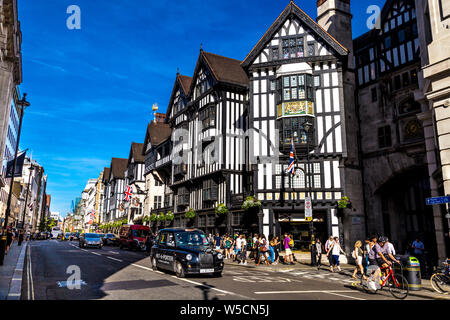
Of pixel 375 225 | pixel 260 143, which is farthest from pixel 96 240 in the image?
pixel 375 225

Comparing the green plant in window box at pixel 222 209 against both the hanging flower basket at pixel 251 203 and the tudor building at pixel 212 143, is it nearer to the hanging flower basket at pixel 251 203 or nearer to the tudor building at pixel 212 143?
the tudor building at pixel 212 143

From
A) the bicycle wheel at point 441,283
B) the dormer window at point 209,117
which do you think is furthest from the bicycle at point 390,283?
the dormer window at point 209,117

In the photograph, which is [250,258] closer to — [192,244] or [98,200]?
[192,244]

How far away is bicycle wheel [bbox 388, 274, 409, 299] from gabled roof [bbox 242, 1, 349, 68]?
18381mm

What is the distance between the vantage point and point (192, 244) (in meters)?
13.1

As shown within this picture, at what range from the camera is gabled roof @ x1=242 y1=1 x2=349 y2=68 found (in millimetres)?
25177

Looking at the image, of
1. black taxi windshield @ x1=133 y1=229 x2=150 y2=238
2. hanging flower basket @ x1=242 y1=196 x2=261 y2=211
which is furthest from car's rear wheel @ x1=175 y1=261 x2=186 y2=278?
black taxi windshield @ x1=133 y1=229 x2=150 y2=238

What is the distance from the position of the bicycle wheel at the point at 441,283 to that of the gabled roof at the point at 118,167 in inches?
2626

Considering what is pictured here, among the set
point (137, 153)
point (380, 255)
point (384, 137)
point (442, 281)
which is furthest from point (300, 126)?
point (137, 153)

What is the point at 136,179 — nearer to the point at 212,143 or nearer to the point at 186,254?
the point at 212,143

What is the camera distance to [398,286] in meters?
10.6

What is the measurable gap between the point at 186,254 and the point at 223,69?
24904 mm

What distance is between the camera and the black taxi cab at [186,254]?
40.1ft
